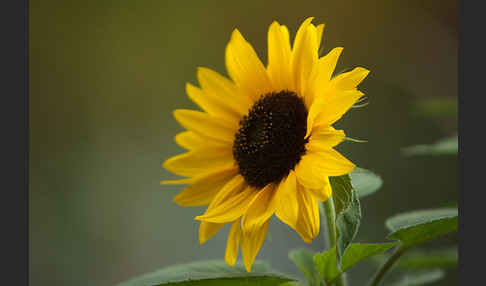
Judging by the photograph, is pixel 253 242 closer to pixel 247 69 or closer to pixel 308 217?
pixel 308 217

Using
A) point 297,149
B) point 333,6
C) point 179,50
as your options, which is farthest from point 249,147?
point 179,50

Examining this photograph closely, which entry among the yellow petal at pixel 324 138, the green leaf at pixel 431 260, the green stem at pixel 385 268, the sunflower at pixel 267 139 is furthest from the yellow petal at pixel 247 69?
the green leaf at pixel 431 260

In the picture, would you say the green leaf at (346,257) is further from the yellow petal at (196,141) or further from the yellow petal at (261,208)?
the yellow petal at (196,141)

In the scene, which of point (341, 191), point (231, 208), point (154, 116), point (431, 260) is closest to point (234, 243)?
point (231, 208)

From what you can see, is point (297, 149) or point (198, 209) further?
point (198, 209)

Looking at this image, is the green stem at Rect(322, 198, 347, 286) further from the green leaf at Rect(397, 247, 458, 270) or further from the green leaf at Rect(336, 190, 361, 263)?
the green leaf at Rect(397, 247, 458, 270)

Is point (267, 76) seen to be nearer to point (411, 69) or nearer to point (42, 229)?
point (411, 69)

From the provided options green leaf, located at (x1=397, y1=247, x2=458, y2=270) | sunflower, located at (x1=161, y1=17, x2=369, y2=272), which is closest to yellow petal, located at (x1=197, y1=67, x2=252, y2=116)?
sunflower, located at (x1=161, y1=17, x2=369, y2=272)

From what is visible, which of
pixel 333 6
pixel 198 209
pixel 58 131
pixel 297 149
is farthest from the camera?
pixel 198 209
